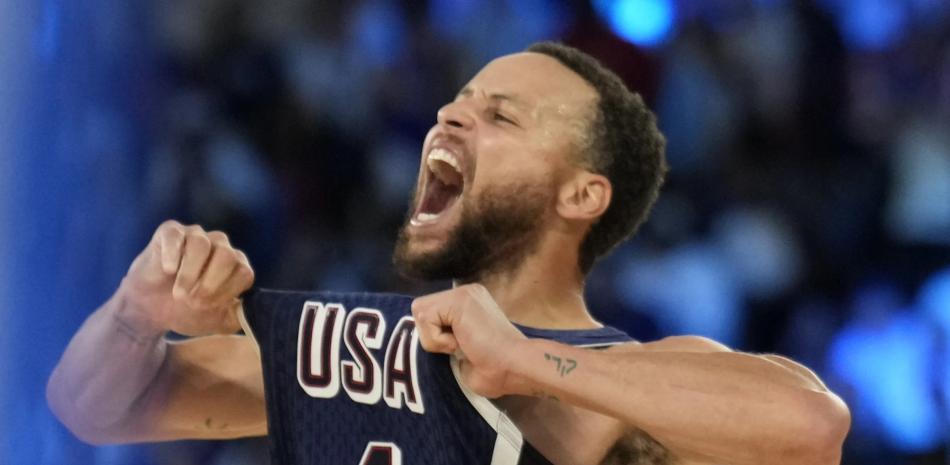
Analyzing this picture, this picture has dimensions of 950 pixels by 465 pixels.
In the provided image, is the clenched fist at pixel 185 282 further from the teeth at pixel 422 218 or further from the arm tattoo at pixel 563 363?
the arm tattoo at pixel 563 363

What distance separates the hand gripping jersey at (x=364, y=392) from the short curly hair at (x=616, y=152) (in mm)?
294

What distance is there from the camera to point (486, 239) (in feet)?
5.47

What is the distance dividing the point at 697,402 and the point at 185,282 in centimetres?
61

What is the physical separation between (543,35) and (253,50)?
0.74m

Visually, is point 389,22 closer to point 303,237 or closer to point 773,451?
point 303,237

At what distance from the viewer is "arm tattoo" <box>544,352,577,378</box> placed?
1.29 meters

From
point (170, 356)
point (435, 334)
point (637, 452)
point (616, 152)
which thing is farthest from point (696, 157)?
point (435, 334)

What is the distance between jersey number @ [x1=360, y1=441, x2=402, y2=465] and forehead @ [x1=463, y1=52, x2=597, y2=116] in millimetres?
552

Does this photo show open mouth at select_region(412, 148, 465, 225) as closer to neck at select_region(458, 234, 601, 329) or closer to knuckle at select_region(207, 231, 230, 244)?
neck at select_region(458, 234, 601, 329)

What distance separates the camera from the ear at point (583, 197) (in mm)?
1726

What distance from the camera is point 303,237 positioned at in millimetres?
2875

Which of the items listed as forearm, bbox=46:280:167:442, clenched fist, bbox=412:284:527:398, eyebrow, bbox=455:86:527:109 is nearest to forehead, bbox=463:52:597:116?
eyebrow, bbox=455:86:527:109

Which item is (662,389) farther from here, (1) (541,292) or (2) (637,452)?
(1) (541,292)

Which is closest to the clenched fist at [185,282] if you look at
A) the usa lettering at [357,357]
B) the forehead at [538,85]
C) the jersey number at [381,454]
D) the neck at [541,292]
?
the usa lettering at [357,357]
